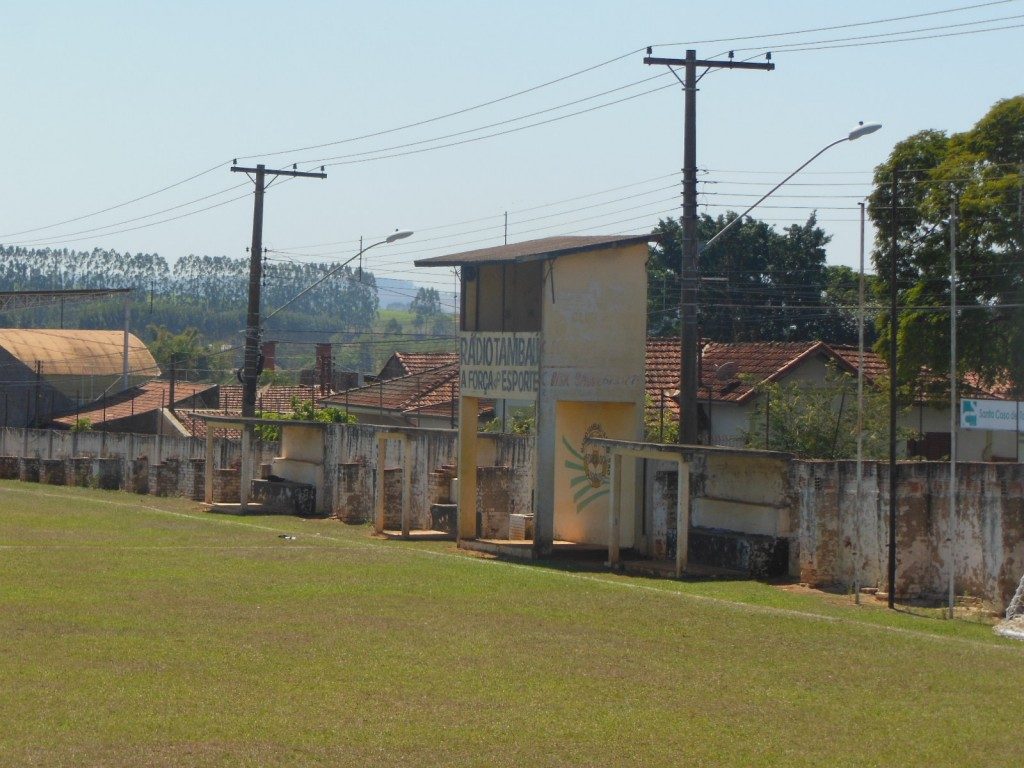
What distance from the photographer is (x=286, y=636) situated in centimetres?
1447

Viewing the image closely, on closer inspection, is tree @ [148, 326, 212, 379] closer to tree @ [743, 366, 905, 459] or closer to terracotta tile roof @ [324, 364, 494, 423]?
terracotta tile roof @ [324, 364, 494, 423]

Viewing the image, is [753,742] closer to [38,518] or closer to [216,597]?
[216,597]

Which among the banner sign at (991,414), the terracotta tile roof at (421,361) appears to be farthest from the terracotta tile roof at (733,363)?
the banner sign at (991,414)

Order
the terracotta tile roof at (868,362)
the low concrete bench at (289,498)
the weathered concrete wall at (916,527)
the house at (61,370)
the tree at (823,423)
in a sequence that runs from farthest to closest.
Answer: the house at (61,370), the terracotta tile roof at (868,362), the low concrete bench at (289,498), the tree at (823,423), the weathered concrete wall at (916,527)

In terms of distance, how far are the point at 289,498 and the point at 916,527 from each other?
1812 centimetres

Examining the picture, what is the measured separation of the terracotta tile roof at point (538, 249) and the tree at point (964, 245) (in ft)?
27.7

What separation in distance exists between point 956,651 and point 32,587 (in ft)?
35.2

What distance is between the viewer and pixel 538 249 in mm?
24719

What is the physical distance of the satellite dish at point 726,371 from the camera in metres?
40.8

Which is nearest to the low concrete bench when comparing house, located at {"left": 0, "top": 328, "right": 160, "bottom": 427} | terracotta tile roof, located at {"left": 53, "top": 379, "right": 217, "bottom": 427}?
terracotta tile roof, located at {"left": 53, "top": 379, "right": 217, "bottom": 427}

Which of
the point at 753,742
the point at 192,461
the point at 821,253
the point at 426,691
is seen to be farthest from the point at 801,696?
the point at 821,253

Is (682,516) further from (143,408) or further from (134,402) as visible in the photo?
(134,402)

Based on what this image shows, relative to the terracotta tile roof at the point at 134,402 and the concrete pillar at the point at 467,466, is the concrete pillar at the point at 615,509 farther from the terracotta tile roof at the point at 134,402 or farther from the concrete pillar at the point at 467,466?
the terracotta tile roof at the point at 134,402

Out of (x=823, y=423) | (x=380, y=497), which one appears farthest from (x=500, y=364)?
(x=823, y=423)
